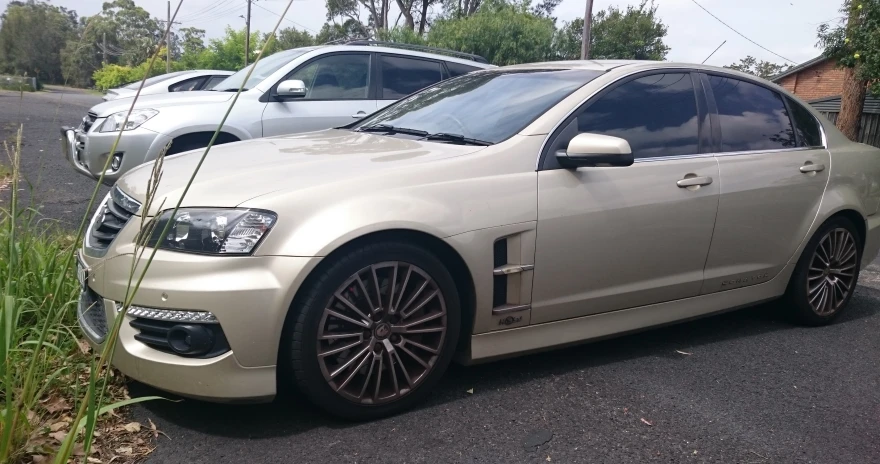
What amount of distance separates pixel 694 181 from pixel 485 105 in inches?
45.4

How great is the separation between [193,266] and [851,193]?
3.97 metres

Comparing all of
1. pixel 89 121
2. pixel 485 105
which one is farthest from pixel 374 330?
pixel 89 121

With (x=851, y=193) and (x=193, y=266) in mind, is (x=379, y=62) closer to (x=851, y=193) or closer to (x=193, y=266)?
(x=851, y=193)

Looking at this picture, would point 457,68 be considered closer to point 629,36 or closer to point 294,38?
point 629,36

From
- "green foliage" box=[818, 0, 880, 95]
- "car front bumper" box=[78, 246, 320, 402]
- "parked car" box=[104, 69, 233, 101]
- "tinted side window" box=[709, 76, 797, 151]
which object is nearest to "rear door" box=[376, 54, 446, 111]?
"tinted side window" box=[709, 76, 797, 151]

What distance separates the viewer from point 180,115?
6.21m

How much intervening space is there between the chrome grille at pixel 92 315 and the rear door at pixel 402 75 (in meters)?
4.53

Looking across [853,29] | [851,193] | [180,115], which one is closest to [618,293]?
[851,193]

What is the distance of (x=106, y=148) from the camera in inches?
247

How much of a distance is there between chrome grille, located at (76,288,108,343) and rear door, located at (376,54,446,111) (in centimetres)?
453

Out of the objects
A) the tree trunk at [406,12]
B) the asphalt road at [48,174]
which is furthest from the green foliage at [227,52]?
the asphalt road at [48,174]

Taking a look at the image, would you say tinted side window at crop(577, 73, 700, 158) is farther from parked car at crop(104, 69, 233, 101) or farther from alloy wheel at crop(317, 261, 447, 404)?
parked car at crop(104, 69, 233, 101)

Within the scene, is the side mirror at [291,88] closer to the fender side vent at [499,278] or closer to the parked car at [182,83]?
the fender side vent at [499,278]

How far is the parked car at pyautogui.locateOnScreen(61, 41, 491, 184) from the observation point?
6.17m
